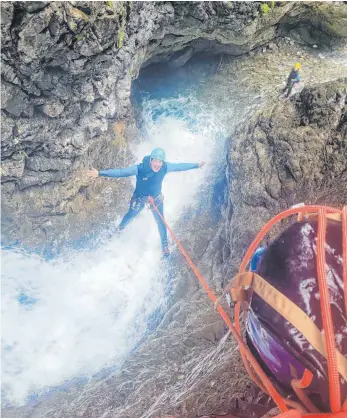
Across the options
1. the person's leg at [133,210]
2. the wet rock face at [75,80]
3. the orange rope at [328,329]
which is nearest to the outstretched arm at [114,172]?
the person's leg at [133,210]

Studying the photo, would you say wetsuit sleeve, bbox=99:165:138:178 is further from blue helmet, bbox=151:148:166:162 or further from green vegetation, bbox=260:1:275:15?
green vegetation, bbox=260:1:275:15

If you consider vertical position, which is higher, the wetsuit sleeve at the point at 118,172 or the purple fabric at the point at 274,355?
the purple fabric at the point at 274,355

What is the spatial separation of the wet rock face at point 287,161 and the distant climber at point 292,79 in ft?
11.2

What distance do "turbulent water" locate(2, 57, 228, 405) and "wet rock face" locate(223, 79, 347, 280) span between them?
228 centimetres

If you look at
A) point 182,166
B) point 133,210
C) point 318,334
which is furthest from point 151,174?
point 318,334

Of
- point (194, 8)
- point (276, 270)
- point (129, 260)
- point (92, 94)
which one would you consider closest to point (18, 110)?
point (92, 94)

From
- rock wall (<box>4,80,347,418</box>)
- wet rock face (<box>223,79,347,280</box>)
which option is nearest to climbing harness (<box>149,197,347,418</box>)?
rock wall (<box>4,80,347,418</box>)

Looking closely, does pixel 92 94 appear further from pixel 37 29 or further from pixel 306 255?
pixel 306 255

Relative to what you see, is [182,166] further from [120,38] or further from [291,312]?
[291,312]

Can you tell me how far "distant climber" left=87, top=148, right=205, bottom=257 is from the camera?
6.20 meters

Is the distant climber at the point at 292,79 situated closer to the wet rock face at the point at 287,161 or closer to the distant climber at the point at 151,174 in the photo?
the wet rock face at the point at 287,161

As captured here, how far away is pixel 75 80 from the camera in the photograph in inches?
239

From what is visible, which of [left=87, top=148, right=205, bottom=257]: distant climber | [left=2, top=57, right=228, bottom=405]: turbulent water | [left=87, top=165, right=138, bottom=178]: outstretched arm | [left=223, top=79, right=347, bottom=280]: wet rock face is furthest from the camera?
[left=87, top=148, right=205, bottom=257]: distant climber

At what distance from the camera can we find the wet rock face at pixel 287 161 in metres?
4.81
